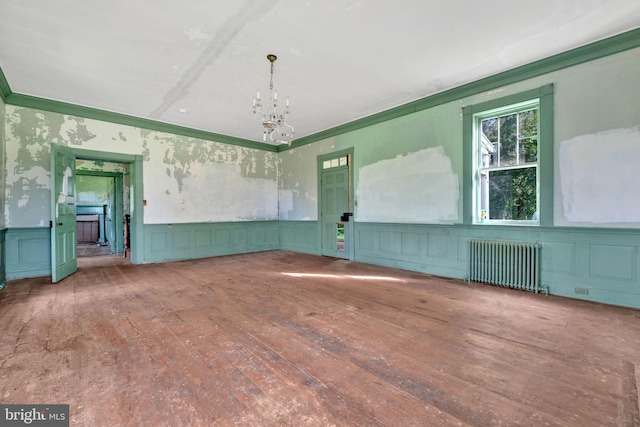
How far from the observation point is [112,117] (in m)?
5.52

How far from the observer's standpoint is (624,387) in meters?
1.75

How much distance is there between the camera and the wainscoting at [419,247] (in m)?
3.31

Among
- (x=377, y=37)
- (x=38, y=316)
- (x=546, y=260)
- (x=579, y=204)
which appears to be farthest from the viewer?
(x=546, y=260)

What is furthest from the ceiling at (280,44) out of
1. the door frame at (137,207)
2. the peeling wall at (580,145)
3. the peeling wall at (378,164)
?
the door frame at (137,207)

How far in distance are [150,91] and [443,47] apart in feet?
14.2

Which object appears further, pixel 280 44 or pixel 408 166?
pixel 408 166

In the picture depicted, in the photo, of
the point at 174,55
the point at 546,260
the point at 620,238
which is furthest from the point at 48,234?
the point at 620,238

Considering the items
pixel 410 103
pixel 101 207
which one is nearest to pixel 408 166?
pixel 410 103

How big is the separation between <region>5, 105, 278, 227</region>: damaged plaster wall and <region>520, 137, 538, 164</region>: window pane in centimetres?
583

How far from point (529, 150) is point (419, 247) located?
218 cm

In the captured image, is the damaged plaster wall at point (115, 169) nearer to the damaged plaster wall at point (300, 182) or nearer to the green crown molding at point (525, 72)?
the damaged plaster wall at point (300, 182)

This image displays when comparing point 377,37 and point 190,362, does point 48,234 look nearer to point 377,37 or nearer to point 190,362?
point 190,362

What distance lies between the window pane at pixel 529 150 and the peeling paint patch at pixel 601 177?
0.33 m

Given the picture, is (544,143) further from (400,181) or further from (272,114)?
(272,114)
